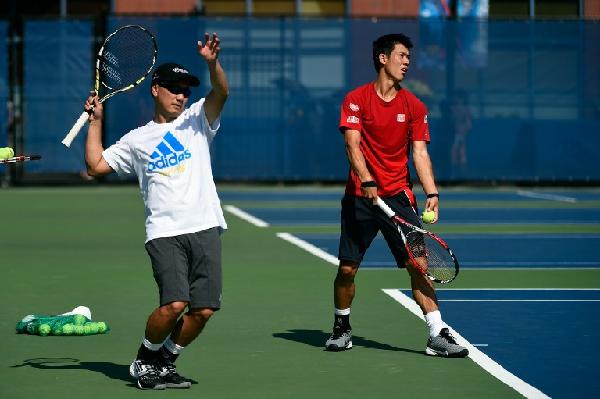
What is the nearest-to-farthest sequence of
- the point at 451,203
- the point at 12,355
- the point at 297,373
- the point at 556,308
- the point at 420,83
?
the point at 297,373, the point at 12,355, the point at 556,308, the point at 451,203, the point at 420,83

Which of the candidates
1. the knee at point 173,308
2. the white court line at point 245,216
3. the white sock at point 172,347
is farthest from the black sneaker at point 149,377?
the white court line at point 245,216

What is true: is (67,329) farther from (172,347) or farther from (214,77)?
(214,77)

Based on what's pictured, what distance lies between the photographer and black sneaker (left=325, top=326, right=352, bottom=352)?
9.73 metres

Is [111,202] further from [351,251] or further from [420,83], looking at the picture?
[351,251]

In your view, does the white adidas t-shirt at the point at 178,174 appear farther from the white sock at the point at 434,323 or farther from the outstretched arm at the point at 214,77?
the white sock at the point at 434,323

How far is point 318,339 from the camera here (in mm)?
10250

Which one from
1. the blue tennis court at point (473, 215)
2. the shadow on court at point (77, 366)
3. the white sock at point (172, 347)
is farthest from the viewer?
the blue tennis court at point (473, 215)

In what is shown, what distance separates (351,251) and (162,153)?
1902mm

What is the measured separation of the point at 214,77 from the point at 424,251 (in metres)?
2.09

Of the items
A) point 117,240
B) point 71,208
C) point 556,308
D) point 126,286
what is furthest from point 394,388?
point 71,208

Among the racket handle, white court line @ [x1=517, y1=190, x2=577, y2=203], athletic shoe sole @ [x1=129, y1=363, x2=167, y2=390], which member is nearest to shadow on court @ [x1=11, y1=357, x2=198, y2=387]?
Result: athletic shoe sole @ [x1=129, y1=363, x2=167, y2=390]

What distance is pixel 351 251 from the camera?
9875mm

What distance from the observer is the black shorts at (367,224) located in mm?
9773

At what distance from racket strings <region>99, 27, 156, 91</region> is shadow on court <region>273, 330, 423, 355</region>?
204 cm
